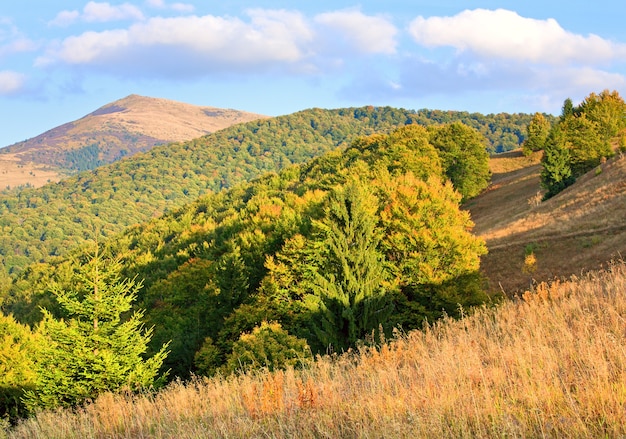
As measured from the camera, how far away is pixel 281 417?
533 centimetres

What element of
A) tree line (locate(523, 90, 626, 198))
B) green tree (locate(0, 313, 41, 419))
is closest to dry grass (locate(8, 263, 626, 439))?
green tree (locate(0, 313, 41, 419))

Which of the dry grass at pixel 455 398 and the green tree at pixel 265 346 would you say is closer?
the dry grass at pixel 455 398

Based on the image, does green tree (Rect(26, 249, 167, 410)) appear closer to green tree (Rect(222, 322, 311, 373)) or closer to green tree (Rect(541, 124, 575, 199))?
green tree (Rect(222, 322, 311, 373))

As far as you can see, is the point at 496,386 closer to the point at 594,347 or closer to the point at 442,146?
the point at 594,347

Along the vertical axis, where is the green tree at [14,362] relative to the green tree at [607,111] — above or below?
below

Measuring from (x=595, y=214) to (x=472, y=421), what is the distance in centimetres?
3834

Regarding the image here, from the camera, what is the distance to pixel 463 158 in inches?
2931

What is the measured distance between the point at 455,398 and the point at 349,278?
22711 mm

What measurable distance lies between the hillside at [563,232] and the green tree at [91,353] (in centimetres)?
2062

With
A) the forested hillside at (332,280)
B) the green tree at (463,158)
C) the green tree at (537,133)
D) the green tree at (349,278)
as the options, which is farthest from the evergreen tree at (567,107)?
the green tree at (349,278)

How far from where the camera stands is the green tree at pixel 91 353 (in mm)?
17750

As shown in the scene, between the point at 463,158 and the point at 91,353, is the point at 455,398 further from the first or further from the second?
the point at 463,158

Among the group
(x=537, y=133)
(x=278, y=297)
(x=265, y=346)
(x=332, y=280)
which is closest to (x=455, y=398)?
(x=265, y=346)

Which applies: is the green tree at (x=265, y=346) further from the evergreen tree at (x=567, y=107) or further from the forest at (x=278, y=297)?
the evergreen tree at (x=567, y=107)
